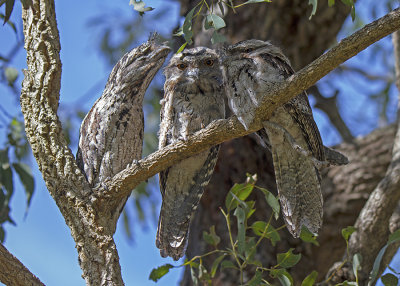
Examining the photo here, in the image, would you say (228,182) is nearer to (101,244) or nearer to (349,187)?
(349,187)

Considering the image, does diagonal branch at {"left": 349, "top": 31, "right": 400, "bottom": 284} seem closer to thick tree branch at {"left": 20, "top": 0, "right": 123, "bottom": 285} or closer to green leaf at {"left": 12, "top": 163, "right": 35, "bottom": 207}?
thick tree branch at {"left": 20, "top": 0, "right": 123, "bottom": 285}

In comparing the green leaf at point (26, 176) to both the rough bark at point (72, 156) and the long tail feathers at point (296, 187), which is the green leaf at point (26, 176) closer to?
the rough bark at point (72, 156)

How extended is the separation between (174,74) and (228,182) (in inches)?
43.9

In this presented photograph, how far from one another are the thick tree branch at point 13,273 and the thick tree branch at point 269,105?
408mm

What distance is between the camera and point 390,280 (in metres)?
2.05

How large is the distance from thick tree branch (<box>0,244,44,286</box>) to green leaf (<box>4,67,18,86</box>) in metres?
1.24

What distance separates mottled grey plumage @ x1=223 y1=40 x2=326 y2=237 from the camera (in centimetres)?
229

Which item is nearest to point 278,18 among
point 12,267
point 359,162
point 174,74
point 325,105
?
point 325,105

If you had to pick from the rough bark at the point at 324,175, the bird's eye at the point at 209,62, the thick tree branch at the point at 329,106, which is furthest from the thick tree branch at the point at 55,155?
the thick tree branch at the point at 329,106

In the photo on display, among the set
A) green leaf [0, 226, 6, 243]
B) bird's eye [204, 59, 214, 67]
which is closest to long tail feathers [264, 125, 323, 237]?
bird's eye [204, 59, 214, 67]

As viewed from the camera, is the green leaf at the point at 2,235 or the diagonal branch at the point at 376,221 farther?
the diagonal branch at the point at 376,221

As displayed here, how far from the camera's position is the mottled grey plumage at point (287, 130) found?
2293 mm

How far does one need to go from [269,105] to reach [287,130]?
41cm

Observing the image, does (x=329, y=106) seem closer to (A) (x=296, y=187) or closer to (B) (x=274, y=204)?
(A) (x=296, y=187)
